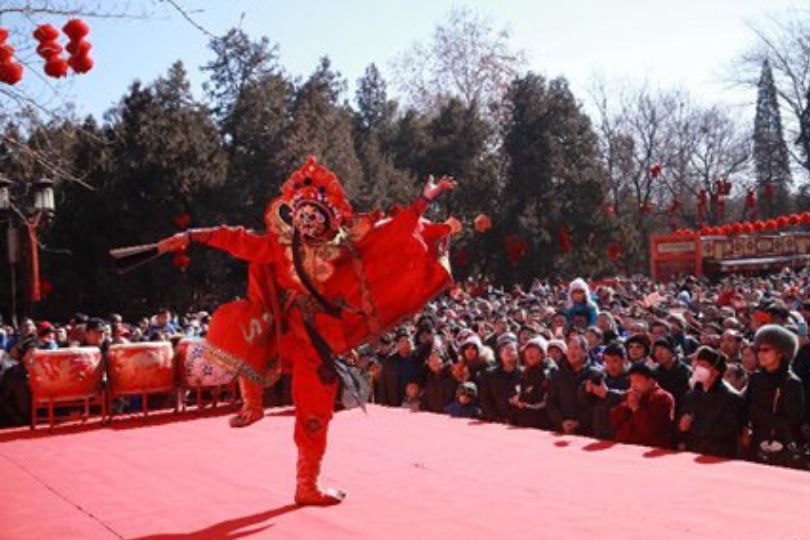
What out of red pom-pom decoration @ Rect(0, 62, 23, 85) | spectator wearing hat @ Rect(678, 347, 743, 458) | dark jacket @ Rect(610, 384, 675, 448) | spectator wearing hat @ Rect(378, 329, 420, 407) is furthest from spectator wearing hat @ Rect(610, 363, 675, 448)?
red pom-pom decoration @ Rect(0, 62, 23, 85)

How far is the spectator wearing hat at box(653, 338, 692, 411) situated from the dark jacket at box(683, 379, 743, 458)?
47 centimetres

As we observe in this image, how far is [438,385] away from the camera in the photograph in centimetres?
810

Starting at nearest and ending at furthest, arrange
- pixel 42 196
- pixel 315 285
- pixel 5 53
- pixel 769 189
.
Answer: pixel 5 53
pixel 315 285
pixel 42 196
pixel 769 189

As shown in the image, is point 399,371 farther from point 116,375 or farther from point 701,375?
point 701,375

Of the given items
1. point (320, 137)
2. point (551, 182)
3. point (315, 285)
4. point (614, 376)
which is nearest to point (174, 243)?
point (315, 285)

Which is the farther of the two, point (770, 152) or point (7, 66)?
point (770, 152)

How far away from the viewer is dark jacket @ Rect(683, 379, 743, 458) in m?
5.53

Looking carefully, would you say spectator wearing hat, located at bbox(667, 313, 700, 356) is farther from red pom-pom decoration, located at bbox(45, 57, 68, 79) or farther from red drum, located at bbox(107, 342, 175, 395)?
red pom-pom decoration, located at bbox(45, 57, 68, 79)

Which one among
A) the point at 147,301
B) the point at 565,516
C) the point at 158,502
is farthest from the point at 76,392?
the point at 147,301

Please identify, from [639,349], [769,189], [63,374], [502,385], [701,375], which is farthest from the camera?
[769,189]

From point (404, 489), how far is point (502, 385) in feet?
8.49

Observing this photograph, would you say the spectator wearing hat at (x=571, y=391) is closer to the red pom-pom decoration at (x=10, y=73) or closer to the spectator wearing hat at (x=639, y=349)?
the spectator wearing hat at (x=639, y=349)

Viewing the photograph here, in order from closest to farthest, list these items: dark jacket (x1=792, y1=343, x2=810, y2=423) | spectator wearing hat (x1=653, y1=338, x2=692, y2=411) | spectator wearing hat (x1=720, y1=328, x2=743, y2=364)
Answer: dark jacket (x1=792, y1=343, x2=810, y2=423)
spectator wearing hat (x1=653, y1=338, x2=692, y2=411)
spectator wearing hat (x1=720, y1=328, x2=743, y2=364)

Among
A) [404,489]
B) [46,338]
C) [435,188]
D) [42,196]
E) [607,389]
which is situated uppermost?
[42,196]
